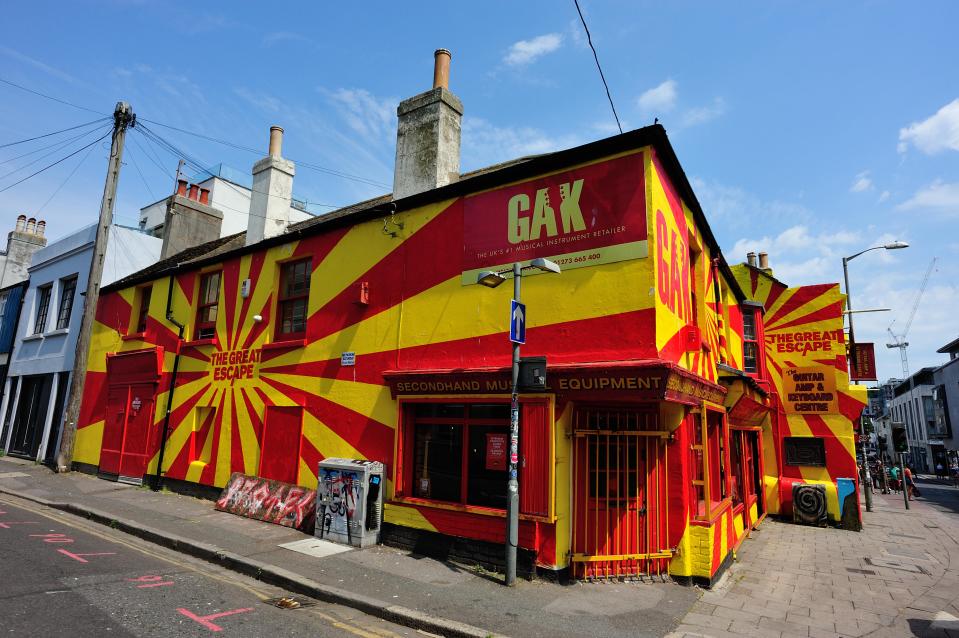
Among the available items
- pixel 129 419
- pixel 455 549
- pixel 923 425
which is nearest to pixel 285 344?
pixel 455 549

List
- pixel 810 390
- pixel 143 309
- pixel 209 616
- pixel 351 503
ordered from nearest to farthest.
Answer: pixel 209 616, pixel 351 503, pixel 810 390, pixel 143 309

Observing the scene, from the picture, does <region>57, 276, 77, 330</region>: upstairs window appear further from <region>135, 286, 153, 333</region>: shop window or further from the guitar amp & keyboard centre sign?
the guitar amp & keyboard centre sign

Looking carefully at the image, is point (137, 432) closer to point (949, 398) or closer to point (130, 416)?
point (130, 416)

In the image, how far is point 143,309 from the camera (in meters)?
17.0

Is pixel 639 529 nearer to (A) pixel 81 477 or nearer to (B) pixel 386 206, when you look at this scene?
(B) pixel 386 206

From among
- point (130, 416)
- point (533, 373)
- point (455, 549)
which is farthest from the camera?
point (130, 416)

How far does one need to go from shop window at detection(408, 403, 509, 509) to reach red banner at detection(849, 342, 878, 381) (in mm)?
16051

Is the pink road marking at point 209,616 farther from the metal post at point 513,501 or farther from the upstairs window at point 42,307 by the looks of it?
the upstairs window at point 42,307

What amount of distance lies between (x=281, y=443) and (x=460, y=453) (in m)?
4.90

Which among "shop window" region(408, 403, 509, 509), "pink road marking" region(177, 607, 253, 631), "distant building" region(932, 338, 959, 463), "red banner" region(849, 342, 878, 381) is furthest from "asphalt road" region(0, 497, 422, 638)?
"distant building" region(932, 338, 959, 463)

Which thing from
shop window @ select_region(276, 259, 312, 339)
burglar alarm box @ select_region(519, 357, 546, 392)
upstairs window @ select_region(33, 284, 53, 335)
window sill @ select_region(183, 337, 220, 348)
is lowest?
burglar alarm box @ select_region(519, 357, 546, 392)

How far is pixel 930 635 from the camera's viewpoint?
6371mm

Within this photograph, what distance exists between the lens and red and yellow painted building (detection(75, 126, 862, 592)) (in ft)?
26.0

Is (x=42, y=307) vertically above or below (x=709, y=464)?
above
